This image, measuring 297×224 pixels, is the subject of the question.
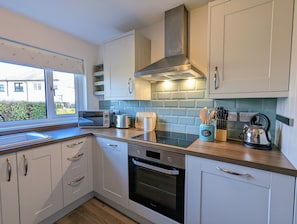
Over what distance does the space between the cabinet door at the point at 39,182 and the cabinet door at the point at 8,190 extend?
3 centimetres

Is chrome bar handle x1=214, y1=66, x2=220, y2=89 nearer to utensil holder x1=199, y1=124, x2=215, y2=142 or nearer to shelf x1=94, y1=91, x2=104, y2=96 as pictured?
utensil holder x1=199, y1=124, x2=215, y2=142

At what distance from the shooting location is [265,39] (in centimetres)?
109

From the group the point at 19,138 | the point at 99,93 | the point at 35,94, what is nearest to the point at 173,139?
the point at 99,93

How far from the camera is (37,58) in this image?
1863 mm

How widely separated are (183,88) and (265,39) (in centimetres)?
86

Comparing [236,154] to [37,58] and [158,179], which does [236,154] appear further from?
[37,58]

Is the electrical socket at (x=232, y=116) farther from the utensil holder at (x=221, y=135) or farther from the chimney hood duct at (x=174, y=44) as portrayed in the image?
the chimney hood duct at (x=174, y=44)

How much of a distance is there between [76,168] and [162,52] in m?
1.74

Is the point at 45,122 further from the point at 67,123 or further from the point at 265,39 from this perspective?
the point at 265,39

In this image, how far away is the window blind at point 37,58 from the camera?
1619mm

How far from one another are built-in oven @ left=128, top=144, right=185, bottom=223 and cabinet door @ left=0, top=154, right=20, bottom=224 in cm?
97

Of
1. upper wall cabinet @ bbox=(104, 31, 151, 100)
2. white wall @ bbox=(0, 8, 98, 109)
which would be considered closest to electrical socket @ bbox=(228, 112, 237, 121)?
upper wall cabinet @ bbox=(104, 31, 151, 100)

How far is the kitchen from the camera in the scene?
40.9 inches

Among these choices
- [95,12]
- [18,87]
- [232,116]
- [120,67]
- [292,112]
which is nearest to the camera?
[292,112]
